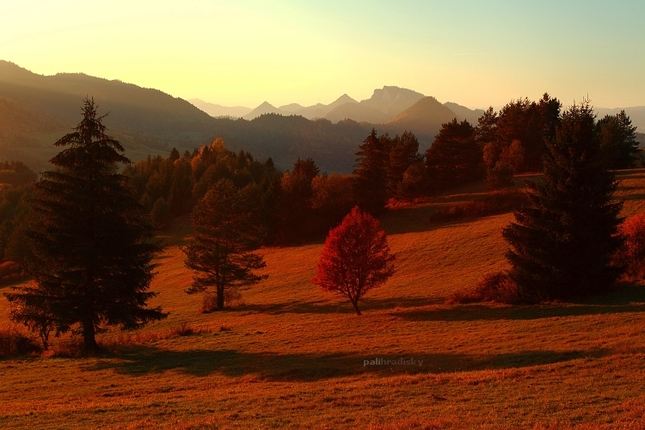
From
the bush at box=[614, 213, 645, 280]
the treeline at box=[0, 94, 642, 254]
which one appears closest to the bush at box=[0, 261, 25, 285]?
the treeline at box=[0, 94, 642, 254]

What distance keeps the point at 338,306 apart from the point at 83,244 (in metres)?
21.9

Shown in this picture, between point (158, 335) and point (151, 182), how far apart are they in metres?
96.3

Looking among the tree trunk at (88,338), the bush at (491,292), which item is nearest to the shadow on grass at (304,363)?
the tree trunk at (88,338)

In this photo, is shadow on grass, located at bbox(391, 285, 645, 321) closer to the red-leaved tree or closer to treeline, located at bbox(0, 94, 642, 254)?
the red-leaved tree

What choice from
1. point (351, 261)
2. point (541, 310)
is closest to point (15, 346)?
point (351, 261)

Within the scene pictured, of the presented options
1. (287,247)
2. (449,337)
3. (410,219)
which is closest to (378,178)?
(410,219)

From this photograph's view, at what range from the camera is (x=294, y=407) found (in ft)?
49.2

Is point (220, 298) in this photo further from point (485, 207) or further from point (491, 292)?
point (485, 207)

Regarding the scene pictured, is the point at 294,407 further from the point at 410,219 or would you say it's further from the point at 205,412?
the point at 410,219

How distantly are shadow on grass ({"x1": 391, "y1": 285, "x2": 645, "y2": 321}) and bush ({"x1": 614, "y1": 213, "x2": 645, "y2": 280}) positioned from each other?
2508 mm

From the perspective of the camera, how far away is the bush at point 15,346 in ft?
98.5

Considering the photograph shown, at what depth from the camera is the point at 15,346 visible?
30.4 metres

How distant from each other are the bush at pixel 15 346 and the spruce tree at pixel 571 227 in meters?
34.2

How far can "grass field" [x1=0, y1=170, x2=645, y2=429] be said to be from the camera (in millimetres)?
13422
